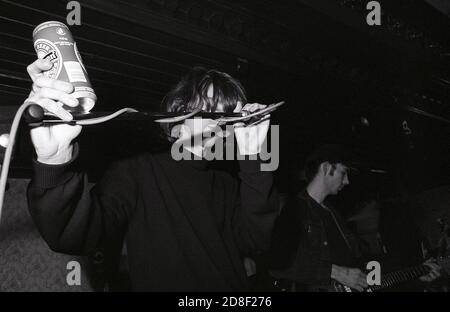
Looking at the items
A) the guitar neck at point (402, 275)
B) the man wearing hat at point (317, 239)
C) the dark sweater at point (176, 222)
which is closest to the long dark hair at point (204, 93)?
the dark sweater at point (176, 222)

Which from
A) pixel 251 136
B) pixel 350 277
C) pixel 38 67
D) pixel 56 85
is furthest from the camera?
pixel 350 277

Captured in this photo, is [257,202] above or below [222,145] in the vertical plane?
below

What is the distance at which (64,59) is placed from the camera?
2.66ft

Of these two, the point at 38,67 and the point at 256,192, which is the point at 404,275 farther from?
the point at 38,67

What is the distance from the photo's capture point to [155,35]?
2238mm

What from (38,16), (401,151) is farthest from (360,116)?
(38,16)

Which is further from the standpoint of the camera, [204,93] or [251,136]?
[204,93]

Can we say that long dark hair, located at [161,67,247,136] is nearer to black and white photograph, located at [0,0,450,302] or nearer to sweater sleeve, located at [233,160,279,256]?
black and white photograph, located at [0,0,450,302]

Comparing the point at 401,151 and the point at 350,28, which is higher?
the point at 350,28

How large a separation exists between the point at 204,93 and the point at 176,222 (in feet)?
1.71

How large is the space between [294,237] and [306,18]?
5.30 ft

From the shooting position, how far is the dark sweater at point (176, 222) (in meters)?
0.98

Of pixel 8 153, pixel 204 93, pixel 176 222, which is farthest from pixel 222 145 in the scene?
pixel 8 153
